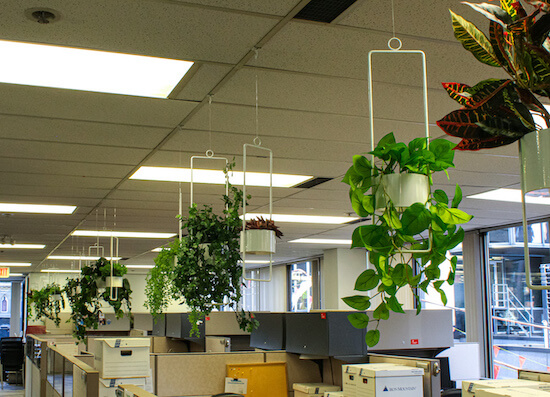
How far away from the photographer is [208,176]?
18.2 feet

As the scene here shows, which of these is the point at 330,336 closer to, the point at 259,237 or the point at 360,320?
the point at 259,237

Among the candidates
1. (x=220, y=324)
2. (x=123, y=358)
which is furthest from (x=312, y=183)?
(x=123, y=358)

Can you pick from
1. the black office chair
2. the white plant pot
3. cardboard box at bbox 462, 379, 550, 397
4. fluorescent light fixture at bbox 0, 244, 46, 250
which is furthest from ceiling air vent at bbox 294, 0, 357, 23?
the black office chair

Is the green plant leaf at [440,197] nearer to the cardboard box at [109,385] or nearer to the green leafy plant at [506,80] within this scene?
the green leafy plant at [506,80]

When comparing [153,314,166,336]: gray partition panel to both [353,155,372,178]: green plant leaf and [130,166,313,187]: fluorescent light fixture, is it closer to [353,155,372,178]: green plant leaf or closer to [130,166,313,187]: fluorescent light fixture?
[130,166,313,187]: fluorescent light fixture

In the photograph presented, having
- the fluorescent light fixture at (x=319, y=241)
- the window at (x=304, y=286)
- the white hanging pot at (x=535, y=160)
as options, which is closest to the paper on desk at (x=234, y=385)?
the white hanging pot at (x=535, y=160)

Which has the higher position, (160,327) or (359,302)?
(359,302)

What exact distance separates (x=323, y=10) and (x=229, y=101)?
1.20 metres

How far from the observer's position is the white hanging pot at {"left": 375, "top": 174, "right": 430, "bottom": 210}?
51.5 inches

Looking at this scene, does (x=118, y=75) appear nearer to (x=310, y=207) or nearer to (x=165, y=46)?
(x=165, y=46)

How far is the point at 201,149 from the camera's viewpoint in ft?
15.3

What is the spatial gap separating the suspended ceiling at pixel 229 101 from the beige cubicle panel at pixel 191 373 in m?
1.55

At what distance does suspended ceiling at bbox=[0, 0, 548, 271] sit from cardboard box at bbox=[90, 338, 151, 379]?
1.42 m

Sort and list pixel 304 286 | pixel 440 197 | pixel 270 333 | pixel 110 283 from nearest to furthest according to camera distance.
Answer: pixel 440 197, pixel 270 333, pixel 110 283, pixel 304 286
